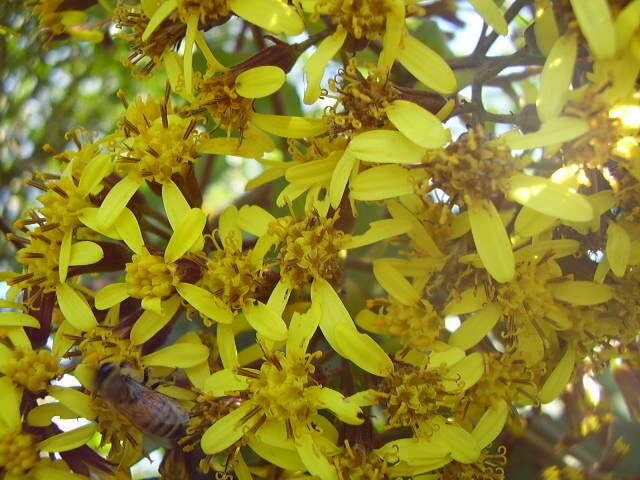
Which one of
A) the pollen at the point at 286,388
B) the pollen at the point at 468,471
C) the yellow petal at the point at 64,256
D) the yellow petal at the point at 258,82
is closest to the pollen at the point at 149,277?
the yellow petal at the point at 64,256

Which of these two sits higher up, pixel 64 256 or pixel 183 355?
pixel 64 256

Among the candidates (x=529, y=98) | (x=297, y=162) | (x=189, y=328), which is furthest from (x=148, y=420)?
(x=529, y=98)

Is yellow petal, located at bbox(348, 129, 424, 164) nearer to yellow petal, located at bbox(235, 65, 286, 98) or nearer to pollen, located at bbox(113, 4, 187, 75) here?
yellow petal, located at bbox(235, 65, 286, 98)

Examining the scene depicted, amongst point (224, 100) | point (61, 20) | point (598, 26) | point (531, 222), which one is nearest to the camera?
point (598, 26)

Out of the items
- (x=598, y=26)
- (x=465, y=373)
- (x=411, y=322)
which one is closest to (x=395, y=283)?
(x=411, y=322)

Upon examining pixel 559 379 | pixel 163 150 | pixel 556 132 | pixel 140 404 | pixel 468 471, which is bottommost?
pixel 468 471

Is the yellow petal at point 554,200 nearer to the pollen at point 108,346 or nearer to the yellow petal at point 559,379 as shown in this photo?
the yellow petal at point 559,379

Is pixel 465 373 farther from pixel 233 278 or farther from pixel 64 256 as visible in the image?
pixel 64 256

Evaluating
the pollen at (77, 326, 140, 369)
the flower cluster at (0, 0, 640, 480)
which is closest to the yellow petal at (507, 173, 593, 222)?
the flower cluster at (0, 0, 640, 480)
